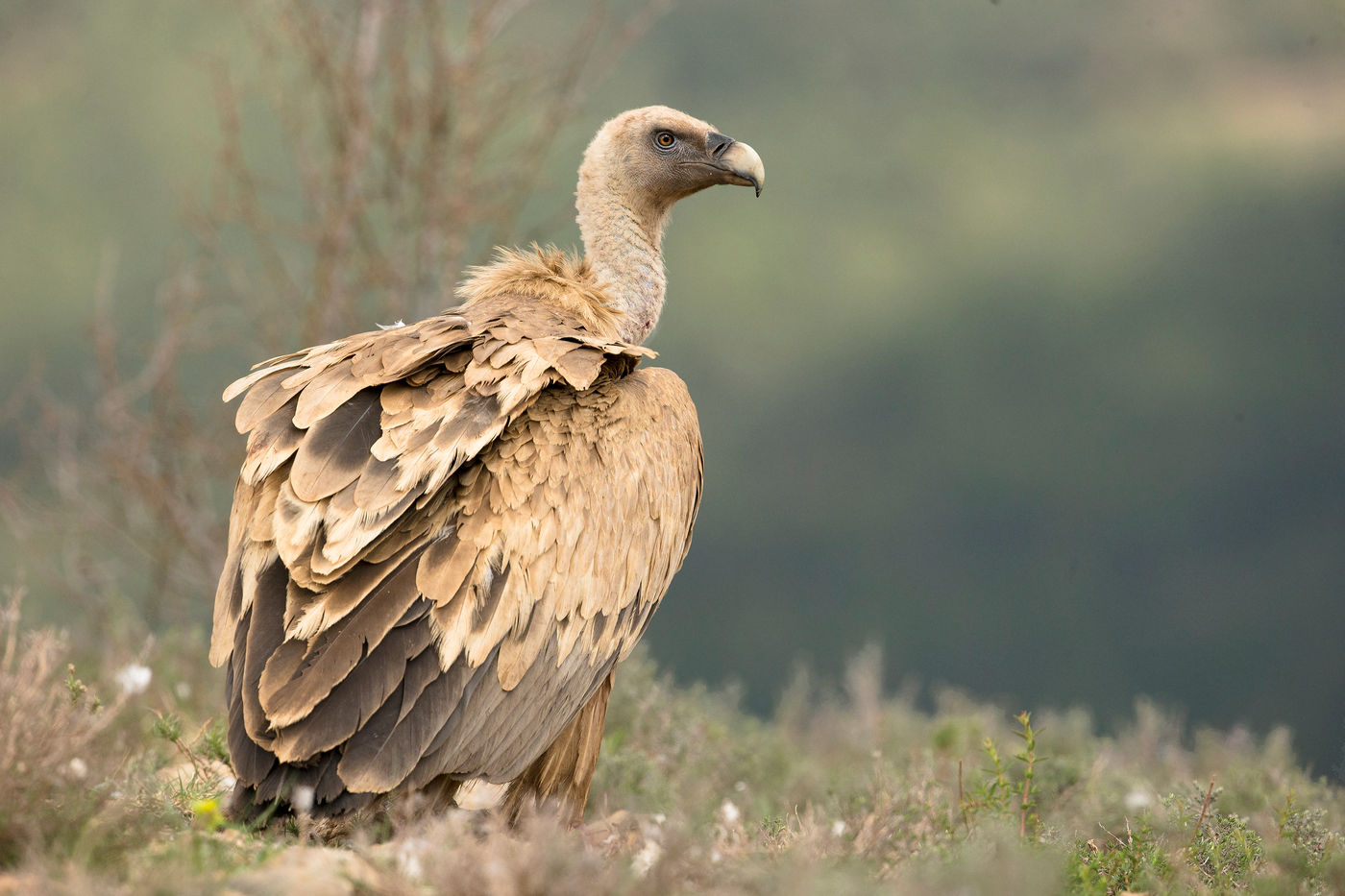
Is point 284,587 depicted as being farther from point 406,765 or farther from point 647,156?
point 647,156

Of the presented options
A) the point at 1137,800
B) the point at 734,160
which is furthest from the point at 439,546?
the point at 734,160

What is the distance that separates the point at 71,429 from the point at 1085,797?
699 centimetres

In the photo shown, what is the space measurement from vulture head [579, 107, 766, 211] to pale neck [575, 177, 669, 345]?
0.06 meters

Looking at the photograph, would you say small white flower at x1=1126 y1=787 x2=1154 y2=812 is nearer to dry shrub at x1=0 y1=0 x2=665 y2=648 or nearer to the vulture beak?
the vulture beak

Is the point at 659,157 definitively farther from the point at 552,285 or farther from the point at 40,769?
the point at 40,769

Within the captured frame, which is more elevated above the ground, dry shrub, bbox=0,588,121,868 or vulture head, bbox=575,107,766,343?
vulture head, bbox=575,107,766,343

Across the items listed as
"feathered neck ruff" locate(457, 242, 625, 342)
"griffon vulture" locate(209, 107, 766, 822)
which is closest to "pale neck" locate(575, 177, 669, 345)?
"feathered neck ruff" locate(457, 242, 625, 342)

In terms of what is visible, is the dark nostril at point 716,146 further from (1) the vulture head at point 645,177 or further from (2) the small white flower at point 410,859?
(2) the small white flower at point 410,859

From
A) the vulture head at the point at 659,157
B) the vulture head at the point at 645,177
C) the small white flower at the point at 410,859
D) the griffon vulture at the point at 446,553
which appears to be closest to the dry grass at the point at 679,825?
the small white flower at the point at 410,859

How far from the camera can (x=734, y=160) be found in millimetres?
5438

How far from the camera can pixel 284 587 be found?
11.6 ft

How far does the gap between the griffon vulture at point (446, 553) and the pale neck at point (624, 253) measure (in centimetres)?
77

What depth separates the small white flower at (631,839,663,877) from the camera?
11.2ft

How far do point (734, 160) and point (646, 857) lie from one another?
3067 mm
